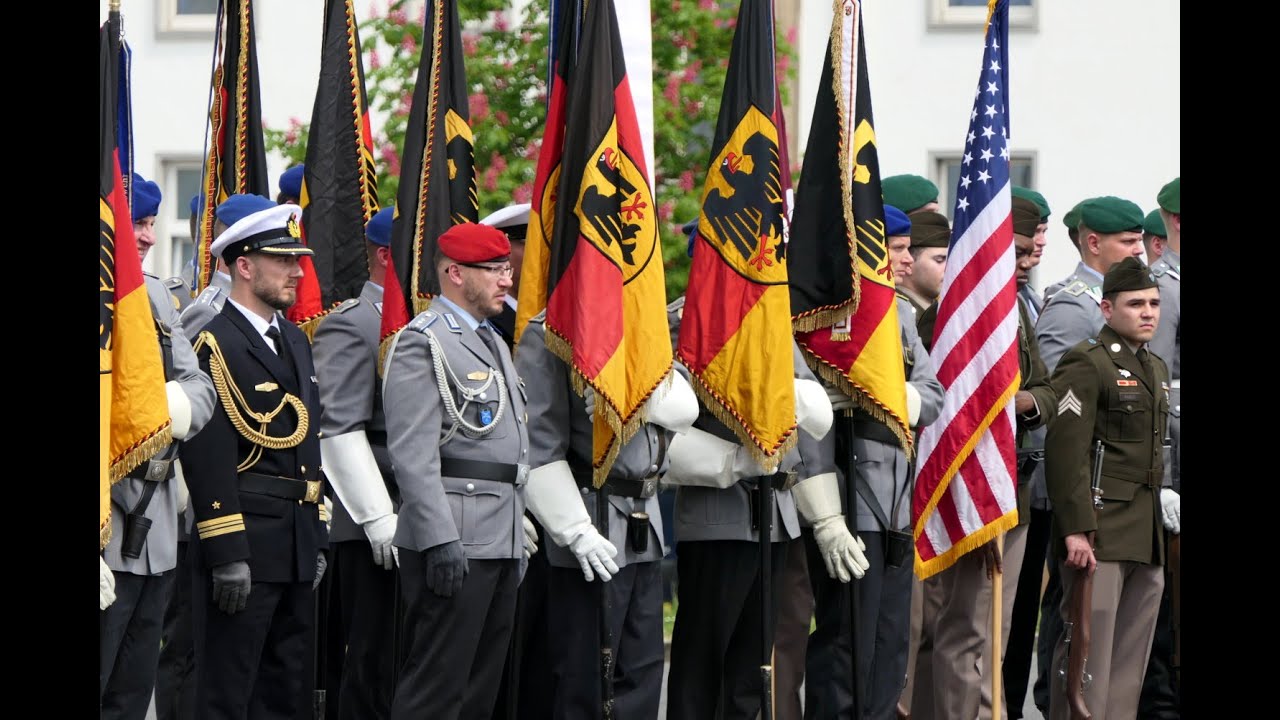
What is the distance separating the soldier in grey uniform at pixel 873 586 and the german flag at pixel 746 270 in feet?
1.49

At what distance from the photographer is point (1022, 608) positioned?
29.7 ft

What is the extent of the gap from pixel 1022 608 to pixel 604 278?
10.8ft

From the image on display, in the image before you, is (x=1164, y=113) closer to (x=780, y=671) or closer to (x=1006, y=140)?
(x=1006, y=140)

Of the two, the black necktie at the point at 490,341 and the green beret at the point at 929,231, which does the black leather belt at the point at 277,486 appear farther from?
the green beret at the point at 929,231

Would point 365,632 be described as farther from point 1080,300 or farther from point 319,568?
point 1080,300

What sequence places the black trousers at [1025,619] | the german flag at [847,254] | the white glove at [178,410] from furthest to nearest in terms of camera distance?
1. the black trousers at [1025,619]
2. the german flag at [847,254]
3. the white glove at [178,410]

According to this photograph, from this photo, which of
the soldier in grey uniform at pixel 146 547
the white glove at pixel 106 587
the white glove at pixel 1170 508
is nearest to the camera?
the white glove at pixel 106 587

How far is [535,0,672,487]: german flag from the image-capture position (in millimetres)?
6672

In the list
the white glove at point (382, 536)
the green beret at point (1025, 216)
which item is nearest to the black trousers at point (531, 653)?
the white glove at point (382, 536)

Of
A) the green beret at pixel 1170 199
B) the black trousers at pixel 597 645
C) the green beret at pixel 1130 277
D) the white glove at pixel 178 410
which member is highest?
the green beret at pixel 1170 199

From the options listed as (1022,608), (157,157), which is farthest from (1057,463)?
(157,157)

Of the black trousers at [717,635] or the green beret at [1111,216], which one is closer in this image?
the black trousers at [717,635]

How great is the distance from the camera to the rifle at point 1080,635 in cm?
801

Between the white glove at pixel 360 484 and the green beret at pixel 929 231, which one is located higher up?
the green beret at pixel 929 231
